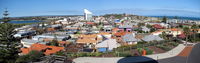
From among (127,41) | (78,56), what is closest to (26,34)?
(127,41)

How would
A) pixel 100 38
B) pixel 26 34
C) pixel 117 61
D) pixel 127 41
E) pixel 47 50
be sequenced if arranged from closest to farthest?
pixel 117 61, pixel 47 50, pixel 127 41, pixel 100 38, pixel 26 34

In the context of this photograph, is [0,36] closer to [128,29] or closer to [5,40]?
[5,40]

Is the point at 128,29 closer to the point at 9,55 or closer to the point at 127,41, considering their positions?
the point at 127,41

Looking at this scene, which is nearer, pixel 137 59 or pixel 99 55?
pixel 137 59

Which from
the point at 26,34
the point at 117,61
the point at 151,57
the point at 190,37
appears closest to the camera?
the point at 117,61

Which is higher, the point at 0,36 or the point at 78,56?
the point at 0,36

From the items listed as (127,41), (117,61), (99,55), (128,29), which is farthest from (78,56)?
A: (128,29)
